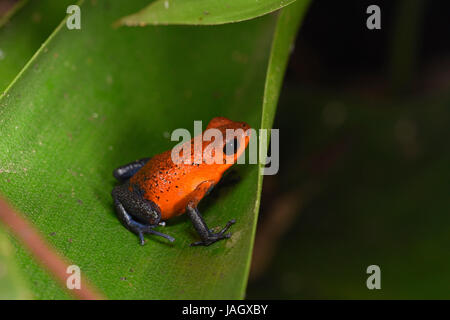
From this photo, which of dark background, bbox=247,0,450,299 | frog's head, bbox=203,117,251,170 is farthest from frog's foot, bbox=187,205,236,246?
dark background, bbox=247,0,450,299

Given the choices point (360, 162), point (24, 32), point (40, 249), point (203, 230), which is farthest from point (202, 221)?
point (360, 162)

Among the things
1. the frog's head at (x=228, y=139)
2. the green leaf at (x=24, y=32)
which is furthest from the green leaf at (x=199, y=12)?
the green leaf at (x=24, y=32)

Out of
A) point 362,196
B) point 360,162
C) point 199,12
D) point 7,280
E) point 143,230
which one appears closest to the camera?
point 7,280

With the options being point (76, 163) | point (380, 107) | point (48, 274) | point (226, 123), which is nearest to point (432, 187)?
point (380, 107)

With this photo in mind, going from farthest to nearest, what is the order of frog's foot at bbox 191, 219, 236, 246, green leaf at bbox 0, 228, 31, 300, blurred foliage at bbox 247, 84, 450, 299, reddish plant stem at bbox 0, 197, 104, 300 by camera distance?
1. blurred foliage at bbox 247, 84, 450, 299
2. frog's foot at bbox 191, 219, 236, 246
3. reddish plant stem at bbox 0, 197, 104, 300
4. green leaf at bbox 0, 228, 31, 300

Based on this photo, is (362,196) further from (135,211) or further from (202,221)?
(135,211)

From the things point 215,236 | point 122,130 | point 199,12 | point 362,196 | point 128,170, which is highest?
point 199,12

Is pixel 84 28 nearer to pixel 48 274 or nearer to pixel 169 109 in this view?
pixel 169 109

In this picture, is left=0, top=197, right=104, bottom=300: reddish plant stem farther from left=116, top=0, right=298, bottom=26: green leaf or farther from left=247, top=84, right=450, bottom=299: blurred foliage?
left=247, top=84, right=450, bottom=299: blurred foliage
